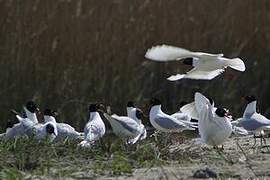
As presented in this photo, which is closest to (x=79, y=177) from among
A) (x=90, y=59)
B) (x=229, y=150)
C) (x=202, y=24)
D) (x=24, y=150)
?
(x=24, y=150)

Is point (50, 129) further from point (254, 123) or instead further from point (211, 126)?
point (254, 123)

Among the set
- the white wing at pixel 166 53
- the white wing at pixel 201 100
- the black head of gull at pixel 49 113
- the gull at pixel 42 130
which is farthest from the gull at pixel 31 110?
the white wing at pixel 166 53

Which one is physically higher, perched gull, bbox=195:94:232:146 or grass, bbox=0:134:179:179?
grass, bbox=0:134:179:179

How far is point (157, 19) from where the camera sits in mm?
11570

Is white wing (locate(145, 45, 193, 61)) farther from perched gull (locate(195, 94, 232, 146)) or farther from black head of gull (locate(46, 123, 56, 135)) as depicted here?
black head of gull (locate(46, 123, 56, 135))

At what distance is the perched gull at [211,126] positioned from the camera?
7730mm

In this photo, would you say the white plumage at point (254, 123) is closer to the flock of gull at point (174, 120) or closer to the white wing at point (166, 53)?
the flock of gull at point (174, 120)

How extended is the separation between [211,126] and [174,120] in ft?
5.82

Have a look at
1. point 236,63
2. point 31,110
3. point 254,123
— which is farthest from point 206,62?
point 31,110

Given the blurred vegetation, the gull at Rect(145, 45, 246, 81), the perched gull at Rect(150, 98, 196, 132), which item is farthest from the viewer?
the blurred vegetation

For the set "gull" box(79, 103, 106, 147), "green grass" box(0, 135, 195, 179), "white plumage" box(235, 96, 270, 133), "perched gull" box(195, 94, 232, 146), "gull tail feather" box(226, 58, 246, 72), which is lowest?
"white plumage" box(235, 96, 270, 133)

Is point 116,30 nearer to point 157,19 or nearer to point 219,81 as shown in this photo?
point 157,19

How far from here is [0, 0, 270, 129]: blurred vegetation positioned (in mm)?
10820

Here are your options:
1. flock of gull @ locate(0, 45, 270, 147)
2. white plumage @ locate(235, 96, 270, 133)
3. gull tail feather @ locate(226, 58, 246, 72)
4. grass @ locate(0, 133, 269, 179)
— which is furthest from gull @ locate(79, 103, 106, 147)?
white plumage @ locate(235, 96, 270, 133)
